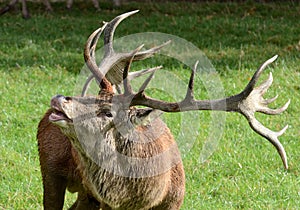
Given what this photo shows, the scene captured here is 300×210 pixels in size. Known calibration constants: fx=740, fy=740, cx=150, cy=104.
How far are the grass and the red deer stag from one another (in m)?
0.94

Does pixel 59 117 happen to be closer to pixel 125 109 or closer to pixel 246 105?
pixel 125 109

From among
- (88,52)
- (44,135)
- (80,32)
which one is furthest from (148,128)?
(80,32)

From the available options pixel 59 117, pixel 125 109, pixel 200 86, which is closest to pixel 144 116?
pixel 125 109

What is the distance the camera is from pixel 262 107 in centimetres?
452

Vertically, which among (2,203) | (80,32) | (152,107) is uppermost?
(152,107)

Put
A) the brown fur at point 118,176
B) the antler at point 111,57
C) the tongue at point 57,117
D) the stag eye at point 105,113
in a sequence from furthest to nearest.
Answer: the antler at point 111,57 < the brown fur at point 118,176 < the stag eye at point 105,113 < the tongue at point 57,117

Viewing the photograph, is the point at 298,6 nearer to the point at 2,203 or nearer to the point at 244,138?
the point at 244,138

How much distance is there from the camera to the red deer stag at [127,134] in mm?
4488

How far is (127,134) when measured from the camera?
4.71m

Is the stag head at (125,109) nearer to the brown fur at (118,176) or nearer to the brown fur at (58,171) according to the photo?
the brown fur at (118,176)

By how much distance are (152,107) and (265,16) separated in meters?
9.86

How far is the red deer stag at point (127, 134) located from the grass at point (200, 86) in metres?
0.94

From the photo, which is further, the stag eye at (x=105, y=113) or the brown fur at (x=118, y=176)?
the brown fur at (x=118, y=176)

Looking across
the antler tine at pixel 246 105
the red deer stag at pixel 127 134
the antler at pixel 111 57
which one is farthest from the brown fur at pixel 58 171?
the antler tine at pixel 246 105
